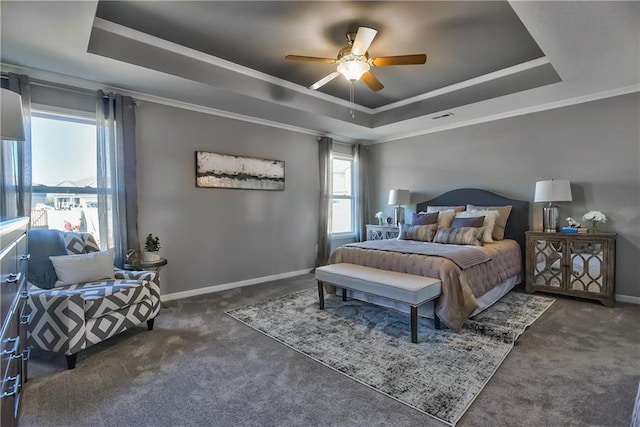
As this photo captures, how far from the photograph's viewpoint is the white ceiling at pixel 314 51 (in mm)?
2455

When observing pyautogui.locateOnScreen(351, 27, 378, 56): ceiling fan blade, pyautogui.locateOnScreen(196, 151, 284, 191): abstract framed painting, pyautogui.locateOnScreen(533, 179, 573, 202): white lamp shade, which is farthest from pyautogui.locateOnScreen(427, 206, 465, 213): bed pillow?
pyautogui.locateOnScreen(351, 27, 378, 56): ceiling fan blade

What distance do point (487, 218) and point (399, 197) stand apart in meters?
1.57

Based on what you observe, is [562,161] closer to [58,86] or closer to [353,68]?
[353,68]

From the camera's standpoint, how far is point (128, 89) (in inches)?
145

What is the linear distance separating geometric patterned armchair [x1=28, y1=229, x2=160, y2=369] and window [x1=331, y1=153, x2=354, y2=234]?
3.79 meters

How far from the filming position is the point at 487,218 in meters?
4.37

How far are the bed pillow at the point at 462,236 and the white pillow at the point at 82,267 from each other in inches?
150

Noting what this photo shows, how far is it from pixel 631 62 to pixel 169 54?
4.49 metres

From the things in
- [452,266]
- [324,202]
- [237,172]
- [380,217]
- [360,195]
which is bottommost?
[452,266]

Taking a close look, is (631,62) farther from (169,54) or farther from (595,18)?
(169,54)

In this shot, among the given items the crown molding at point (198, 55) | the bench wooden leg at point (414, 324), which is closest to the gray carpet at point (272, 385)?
the bench wooden leg at point (414, 324)

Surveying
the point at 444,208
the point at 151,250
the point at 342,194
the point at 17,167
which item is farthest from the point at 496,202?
the point at 17,167

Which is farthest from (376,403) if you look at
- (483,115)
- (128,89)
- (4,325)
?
(483,115)

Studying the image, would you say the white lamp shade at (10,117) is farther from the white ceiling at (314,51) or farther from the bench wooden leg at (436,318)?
the bench wooden leg at (436,318)
